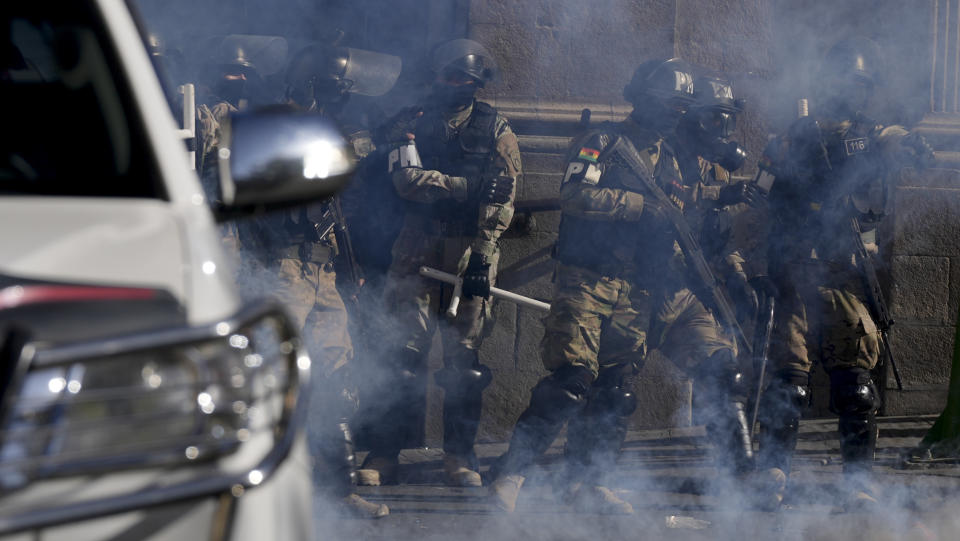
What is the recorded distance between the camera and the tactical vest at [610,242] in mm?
4855

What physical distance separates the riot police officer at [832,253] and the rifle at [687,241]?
0.89ft

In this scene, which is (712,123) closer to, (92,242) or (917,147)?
(917,147)

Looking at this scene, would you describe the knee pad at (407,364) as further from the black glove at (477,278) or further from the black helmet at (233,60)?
the black helmet at (233,60)

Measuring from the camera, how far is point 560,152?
20.3 ft

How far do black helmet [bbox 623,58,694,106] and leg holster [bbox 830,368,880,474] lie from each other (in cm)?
164

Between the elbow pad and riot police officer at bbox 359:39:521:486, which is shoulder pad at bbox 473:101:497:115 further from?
the elbow pad

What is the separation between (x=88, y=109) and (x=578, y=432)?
3.68 metres

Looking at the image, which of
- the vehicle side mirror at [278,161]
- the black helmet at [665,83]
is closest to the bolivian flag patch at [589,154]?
the black helmet at [665,83]

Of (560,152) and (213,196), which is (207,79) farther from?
(560,152)

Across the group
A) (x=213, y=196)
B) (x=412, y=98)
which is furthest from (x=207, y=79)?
(x=213, y=196)

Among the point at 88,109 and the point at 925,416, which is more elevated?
the point at 88,109

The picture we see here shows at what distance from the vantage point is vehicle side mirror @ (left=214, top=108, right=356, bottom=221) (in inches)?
59.2

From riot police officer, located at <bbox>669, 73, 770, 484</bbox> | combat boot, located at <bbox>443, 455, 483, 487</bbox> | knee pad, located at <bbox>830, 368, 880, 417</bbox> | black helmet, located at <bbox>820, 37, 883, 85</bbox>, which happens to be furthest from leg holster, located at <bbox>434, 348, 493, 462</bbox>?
black helmet, located at <bbox>820, 37, 883, 85</bbox>

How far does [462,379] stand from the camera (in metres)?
5.33
